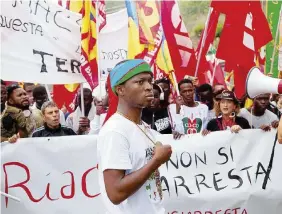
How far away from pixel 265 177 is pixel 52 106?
203 cm

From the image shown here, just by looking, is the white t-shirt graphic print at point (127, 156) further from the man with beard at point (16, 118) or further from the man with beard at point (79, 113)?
the man with beard at point (79, 113)

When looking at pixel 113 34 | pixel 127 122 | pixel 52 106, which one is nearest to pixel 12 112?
pixel 52 106

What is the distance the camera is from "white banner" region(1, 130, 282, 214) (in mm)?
5066

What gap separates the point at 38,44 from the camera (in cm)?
627

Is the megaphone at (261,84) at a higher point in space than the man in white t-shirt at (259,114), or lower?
higher

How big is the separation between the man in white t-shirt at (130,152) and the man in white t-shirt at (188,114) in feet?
10.3

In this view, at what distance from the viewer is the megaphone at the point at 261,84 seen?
10.5 ft

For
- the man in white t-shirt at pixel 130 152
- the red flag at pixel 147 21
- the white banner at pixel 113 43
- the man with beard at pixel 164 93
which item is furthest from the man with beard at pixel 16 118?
the white banner at pixel 113 43

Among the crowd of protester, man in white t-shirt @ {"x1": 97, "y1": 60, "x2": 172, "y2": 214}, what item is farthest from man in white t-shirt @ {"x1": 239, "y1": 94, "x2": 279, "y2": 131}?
man in white t-shirt @ {"x1": 97, "y1": 60, "x2": 172, "y2": 214}

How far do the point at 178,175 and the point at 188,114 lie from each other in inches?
36.6

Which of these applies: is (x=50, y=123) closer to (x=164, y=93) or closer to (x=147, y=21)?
(x=164, y=93)

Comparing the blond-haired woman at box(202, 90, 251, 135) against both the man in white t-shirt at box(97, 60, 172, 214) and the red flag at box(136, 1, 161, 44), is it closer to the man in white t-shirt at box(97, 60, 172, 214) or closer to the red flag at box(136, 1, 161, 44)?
the red flag at box(136, 1, 161, 44)

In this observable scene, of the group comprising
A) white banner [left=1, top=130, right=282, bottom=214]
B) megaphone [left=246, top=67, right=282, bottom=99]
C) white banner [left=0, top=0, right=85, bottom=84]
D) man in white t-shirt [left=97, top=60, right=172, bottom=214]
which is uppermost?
white banner [left=0, top=0, right=85, bottom=84]

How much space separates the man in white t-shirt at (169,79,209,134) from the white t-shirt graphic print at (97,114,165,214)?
3.22 meters
